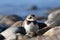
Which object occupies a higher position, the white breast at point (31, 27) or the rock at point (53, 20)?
the rock at point (53, 20)

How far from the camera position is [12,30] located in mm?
10086

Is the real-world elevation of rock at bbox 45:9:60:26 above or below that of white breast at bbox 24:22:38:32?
above

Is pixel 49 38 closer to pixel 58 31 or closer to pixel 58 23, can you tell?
pixel 58 31

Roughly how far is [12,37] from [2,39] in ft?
1.46

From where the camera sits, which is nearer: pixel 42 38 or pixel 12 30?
pixel 42 38

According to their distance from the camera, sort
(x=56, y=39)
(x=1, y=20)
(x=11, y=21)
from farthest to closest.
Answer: (x=1, y=20) < (x=11, y=21) < (x=56, y=39)

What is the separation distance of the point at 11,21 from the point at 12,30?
893 cm

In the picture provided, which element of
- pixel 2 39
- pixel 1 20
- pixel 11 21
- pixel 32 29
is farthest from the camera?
pixel 1 20

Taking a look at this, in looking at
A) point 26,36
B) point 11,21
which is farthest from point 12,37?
point 11,21

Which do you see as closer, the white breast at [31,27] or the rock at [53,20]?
the white breast at [31,27]

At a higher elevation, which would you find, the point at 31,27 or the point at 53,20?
the point at 53,20

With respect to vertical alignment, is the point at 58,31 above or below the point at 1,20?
below

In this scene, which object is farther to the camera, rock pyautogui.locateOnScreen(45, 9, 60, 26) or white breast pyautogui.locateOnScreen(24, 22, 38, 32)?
rock pyautogui.locateOnScreen(45, 9, 60, 26)

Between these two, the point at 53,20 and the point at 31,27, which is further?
the point at 53,20
